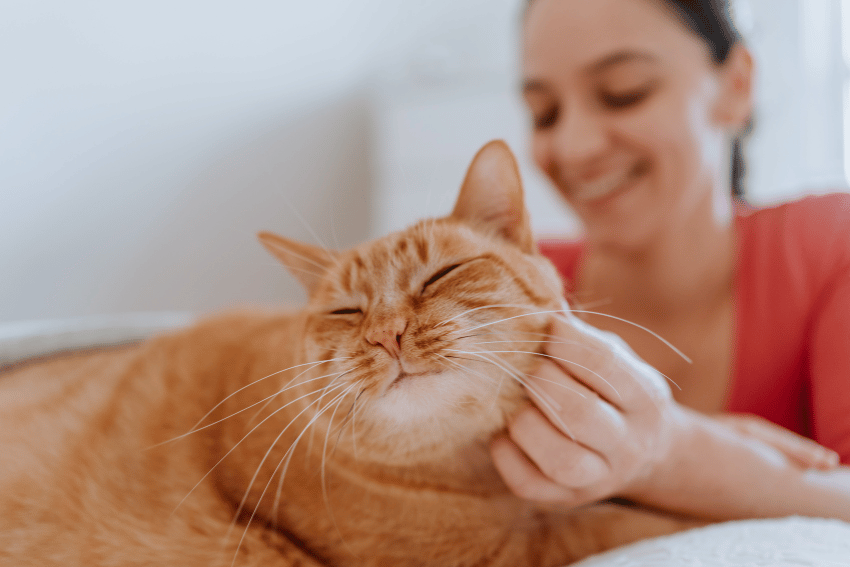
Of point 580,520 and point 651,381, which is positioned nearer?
point 651,381

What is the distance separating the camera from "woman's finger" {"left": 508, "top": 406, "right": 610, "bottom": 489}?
732 millimetres

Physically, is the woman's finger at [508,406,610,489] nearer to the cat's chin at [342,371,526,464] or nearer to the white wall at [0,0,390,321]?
the cat's chin at [342,371,526,464]

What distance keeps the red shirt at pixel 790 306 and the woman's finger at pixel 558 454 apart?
2.68 ft

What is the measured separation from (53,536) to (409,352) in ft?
2.30

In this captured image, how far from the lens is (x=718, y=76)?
1.42 meters

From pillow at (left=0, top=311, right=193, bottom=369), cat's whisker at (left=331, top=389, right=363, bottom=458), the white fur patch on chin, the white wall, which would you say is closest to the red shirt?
the white fur patch on chin

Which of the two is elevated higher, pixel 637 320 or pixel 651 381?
pixel 651 381

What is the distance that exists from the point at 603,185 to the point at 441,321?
0.85 meters

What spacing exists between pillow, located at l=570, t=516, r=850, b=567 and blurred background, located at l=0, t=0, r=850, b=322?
56.1 inches

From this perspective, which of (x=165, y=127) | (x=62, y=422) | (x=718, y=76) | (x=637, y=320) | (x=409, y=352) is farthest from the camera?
(x=165, y=127)

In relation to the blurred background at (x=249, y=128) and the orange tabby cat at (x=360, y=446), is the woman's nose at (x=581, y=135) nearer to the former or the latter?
the orange tabby cat at (x=360, y=446)

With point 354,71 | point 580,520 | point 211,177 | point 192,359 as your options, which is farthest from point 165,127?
point 580,520

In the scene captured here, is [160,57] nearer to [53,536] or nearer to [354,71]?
[354,71]

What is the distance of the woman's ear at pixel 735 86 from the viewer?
144 cm
